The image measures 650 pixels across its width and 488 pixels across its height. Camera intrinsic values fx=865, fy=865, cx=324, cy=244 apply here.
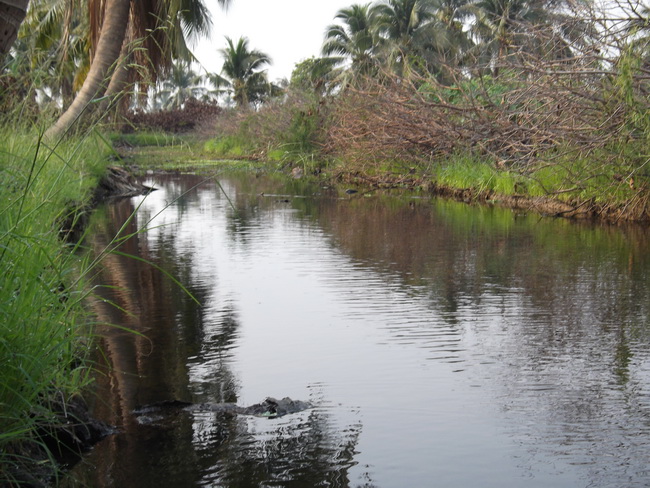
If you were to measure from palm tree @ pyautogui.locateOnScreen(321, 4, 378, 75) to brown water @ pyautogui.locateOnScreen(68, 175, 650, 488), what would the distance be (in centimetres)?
3419

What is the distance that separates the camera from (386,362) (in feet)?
17.5

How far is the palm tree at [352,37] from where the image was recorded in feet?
143

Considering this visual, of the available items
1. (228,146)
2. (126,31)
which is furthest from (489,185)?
(228,146)

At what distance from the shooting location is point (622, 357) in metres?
5.41

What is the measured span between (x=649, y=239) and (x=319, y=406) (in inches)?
299

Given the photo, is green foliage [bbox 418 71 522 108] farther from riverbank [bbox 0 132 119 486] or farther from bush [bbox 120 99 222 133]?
bush [bbox 120 99 222 133]

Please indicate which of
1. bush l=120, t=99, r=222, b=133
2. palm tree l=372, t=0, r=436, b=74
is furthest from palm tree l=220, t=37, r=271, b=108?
palm tree l=372, t=0, r=436, b=74

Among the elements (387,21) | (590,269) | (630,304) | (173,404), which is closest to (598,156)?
(590,269)

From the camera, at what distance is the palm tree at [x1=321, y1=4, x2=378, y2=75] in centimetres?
4372

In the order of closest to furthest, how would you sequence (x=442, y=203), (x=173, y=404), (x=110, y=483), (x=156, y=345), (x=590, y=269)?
(x=110, y=483) < (x=173, y=404) < (x=156, y=345) < (x=590, y=269) < (x=442, y=203)

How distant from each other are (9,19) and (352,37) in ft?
137

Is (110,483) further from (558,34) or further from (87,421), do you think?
(558,34)

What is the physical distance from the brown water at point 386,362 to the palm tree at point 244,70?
46962mm

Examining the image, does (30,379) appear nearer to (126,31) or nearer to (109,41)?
(109,41)
